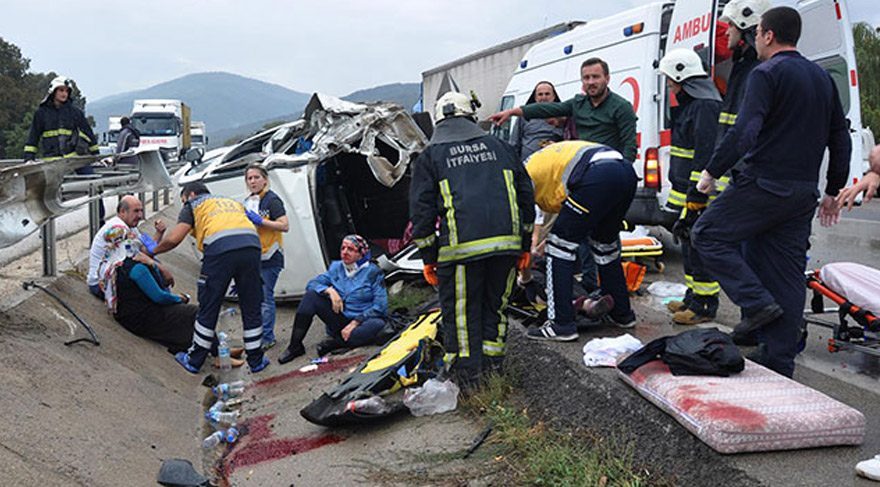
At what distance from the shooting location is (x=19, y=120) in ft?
144

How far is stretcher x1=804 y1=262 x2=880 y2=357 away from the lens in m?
4.32

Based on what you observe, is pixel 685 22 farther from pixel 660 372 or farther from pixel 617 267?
pixel 660 372

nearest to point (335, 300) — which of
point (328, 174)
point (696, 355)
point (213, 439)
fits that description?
point (213, 439)

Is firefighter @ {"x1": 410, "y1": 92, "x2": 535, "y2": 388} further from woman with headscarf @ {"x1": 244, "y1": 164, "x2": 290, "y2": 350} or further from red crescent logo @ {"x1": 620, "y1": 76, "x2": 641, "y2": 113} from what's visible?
red crescent logo @ {"x1": 620, "y1": 76, "x2": 641, "y2": 113}

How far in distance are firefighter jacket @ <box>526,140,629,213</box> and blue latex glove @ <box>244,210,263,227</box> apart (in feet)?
9.35

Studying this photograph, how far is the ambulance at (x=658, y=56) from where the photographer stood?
6730 millimetres

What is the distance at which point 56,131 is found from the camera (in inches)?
335

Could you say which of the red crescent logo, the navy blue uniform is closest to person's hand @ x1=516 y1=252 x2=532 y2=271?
the navy blue uniform

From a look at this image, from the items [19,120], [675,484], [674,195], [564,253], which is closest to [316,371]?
[564,253]

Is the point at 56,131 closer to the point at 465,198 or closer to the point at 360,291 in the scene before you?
the point at 360,291

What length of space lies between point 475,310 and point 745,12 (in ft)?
8.22

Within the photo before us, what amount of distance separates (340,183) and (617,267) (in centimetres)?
482

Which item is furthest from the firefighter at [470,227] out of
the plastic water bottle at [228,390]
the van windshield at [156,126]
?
the van windshield at [156,126]

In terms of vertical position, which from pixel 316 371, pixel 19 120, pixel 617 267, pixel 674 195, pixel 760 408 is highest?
pixel 19 120
